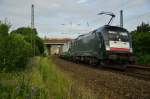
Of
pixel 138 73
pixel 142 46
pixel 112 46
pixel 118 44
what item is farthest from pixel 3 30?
pixel 142 46

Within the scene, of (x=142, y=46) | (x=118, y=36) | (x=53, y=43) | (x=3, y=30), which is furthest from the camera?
(x=53, y=43)

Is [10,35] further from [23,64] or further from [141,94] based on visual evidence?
[141,94]

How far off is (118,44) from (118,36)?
2.26ft

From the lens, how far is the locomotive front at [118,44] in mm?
20797

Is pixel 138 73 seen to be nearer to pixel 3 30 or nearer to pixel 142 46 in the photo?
pixel 3 30

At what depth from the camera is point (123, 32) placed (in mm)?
22344

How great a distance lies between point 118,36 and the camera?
2178 centimetres

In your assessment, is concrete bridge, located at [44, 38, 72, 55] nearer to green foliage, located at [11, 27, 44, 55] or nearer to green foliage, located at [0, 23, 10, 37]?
green foliage, located at [11, 27, 44, 55]

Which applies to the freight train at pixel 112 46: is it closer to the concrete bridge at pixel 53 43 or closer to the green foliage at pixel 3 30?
the green foliage at pixel 3 30

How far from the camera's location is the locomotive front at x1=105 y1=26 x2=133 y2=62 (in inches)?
819

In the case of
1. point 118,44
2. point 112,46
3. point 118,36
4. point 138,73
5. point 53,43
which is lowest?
point 138,73

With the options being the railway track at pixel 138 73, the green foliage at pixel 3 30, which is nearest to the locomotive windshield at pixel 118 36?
the railway track at pixel 138 73

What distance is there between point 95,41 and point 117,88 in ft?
39.2

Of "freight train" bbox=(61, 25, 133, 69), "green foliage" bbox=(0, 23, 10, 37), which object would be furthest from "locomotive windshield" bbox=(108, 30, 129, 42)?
"green foliage" bbox=(0, 23, 10, 37)
